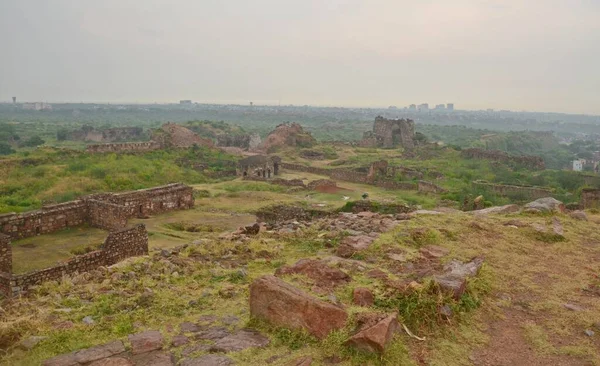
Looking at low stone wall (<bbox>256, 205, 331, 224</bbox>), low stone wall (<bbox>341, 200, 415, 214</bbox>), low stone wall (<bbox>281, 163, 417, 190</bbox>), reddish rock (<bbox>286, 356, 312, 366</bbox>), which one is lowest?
low stone wall (<bbox>281, 163, 417, 190</bbox>)

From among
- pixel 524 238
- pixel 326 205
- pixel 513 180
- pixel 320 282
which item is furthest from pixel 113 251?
pixel 513 180

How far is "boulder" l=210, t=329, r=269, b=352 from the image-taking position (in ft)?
17.5

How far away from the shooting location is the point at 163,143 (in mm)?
51250

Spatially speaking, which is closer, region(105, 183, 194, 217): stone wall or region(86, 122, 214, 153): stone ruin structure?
region(105, 183, 194, 217): stone wall

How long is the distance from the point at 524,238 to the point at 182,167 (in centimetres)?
3357

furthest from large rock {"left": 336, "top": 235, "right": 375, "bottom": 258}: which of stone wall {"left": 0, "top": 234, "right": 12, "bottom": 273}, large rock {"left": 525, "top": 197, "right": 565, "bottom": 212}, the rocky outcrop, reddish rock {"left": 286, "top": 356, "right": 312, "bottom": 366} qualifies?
the rocky outcrop

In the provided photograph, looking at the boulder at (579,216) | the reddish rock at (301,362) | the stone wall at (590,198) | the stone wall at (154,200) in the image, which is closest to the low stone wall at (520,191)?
the stone wall at (590,198)

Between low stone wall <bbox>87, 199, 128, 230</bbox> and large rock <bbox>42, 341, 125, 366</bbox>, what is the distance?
11.7 metres

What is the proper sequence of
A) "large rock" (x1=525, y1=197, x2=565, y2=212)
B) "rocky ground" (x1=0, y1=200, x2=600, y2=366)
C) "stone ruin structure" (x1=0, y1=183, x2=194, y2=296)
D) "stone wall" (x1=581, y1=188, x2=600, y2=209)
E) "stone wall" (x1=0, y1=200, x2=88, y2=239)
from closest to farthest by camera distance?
"rocky ground" (x1=0, y1=200, x2=600, y2=366)
"stone ruin structure" (x1=0, y1=183, x2=194, y2=296)
"large rock" (x1=525, y1=197, x2=565, y2=212)
"stone wall" (x1=0, y1=200, x2=88, y2=239)
"stone wall" (x1=581, y1=188, x2=600, y2=209)

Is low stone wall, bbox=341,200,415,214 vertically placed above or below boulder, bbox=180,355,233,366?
below

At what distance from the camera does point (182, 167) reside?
4088cm

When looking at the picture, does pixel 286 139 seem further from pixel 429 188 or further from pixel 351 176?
pixel 429 188

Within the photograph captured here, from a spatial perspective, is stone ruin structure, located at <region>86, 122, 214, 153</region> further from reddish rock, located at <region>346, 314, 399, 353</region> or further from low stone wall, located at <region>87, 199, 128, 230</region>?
reddish rock, located at <region>346, 314, 399, 353</region>

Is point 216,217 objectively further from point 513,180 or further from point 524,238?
point 513,180
